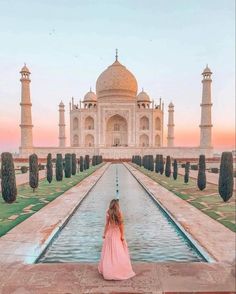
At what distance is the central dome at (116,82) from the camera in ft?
161

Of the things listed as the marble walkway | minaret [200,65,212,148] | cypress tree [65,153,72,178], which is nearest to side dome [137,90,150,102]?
minaret [200,65,212,148]

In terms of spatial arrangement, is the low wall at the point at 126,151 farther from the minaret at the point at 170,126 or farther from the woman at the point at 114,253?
the woman at the point at 114,253

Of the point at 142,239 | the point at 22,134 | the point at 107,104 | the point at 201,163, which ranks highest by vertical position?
the point at 107,104

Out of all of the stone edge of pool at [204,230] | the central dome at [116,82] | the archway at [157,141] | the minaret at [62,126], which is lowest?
the stone edge of pool at [204,230]

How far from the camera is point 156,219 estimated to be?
7203mm

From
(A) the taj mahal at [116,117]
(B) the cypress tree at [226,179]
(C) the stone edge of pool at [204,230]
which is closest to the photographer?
(C) the stone edge of pool at [204,230]

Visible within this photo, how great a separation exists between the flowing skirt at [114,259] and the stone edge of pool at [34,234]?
1.16 m

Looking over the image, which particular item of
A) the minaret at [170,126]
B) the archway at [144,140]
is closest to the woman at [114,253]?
the archway at [144,140]

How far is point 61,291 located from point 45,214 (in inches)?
165

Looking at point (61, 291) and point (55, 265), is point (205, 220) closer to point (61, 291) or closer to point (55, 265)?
point (55, 265)

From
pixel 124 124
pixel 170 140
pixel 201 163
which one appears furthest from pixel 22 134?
pixel 201 163

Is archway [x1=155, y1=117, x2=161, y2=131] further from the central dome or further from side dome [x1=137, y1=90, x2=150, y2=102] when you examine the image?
→ the central dome

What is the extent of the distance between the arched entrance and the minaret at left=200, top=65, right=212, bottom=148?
14952mm

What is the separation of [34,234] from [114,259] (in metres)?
2.44
